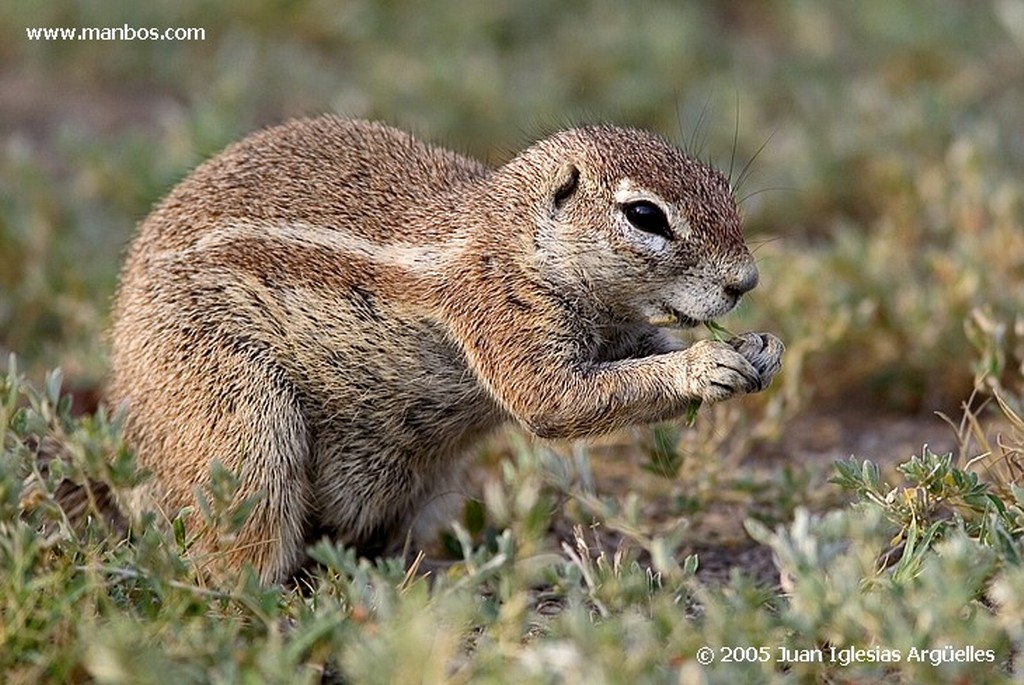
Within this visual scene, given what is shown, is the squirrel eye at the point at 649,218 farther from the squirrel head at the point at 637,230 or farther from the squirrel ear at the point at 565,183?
the squirrel ear at the point at 565,183

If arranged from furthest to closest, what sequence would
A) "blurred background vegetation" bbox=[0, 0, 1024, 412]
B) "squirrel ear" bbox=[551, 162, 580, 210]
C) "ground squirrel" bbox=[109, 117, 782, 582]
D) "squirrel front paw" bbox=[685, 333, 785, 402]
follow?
1. "blurred background vegetation" bbox=[0, 0, 1024, 412]
2. "squirrel ear" bbox=[551, 162, 580, 210]
3. "ground squirrel" bbox=[109, 117, 782, 582]
4. "squirrel front paw" bbox=[685, 333, 785, 402]

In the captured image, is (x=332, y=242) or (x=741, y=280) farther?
(x=332, y=242)

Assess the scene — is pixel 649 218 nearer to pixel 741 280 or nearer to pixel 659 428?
pixel 741 280

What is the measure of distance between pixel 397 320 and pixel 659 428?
0.77 m

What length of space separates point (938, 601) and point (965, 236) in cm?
308

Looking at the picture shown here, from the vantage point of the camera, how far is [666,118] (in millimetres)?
7352

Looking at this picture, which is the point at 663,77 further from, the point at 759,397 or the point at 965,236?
the point at 759,397

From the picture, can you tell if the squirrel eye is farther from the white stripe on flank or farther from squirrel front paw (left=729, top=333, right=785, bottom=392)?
the white stripe on flank

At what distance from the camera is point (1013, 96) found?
744cm

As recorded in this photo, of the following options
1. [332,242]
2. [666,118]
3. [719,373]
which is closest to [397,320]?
[332,242]

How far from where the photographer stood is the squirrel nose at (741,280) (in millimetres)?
3662

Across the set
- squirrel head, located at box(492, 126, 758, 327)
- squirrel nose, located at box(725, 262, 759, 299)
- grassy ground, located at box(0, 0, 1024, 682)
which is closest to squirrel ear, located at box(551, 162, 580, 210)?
squirrel head, located at box(492, 126, 758, 327)

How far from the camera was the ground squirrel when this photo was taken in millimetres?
3734


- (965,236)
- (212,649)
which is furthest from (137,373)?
(965,236)
